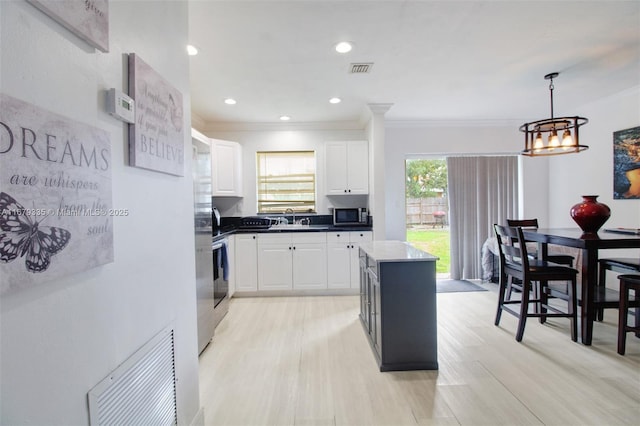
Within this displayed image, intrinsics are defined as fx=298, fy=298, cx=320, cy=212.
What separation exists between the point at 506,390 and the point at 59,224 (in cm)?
248

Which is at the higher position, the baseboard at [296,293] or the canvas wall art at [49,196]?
the canvas wall art at [49,196]

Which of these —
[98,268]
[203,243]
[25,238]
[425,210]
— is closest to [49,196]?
[25,238]

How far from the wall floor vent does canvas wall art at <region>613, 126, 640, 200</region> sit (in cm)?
491

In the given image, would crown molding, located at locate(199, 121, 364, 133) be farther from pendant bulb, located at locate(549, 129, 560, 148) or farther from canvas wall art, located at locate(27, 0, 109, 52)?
canvas wall art, located at locate(27, 0, 109, 52)

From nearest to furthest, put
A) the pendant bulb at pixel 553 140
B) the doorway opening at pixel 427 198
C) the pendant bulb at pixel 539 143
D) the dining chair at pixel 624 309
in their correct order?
the dining chair at pixel 624 309
the pendant bulb at pixel 553 140
the pendant bulb at pixel 539 143
the doorway opening at pixel 427 198

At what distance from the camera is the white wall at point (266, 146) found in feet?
15.0

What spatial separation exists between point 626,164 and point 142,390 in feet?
16.7

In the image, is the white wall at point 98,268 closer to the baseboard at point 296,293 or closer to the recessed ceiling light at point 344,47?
the recessed ceiling light at point 344,47

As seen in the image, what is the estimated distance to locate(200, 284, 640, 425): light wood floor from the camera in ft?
5.66

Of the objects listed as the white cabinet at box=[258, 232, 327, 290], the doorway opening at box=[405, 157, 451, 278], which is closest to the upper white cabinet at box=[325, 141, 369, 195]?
the white cabinet at box=[258, 232, 327, 290]

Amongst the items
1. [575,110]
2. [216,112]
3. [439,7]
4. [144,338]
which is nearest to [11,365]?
[144,338]

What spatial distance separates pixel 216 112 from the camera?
3988 millimetres

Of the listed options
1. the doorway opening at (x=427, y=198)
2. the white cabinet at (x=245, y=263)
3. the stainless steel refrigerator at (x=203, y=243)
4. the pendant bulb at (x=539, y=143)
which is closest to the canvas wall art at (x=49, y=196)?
the stainless steel refrigerator at (x=203, y=243)

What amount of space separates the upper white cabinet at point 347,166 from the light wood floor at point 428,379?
1951 millimetres
